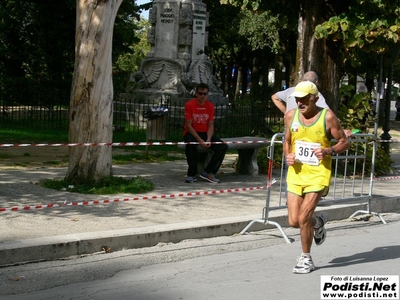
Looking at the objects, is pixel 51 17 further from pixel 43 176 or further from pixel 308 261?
pixel 308 261

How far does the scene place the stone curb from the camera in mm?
8164

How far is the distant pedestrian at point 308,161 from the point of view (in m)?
Answer: 7.92

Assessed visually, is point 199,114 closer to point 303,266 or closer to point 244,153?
point 244,153

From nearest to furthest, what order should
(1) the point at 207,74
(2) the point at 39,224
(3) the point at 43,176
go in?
(2) the point at 39,224
(3) the point at 43,176
(1) the point at 207,74

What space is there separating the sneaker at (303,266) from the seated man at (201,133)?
569 cm

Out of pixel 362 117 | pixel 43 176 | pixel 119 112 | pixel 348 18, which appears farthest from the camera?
pixel 119 112

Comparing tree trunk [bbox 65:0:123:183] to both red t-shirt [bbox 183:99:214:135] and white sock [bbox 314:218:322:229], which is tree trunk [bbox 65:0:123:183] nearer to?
red t-shirt [bbox 183:99:214:135]

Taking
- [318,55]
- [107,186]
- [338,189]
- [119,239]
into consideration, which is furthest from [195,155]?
[119,239]

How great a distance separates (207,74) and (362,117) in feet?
35.3

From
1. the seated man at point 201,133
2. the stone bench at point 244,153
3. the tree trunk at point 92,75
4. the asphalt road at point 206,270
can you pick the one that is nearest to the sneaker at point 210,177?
the seated man at point 201,133

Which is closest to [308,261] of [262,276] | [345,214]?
[262,276]

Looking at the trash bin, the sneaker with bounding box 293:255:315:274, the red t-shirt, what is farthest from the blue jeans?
the sneaker with bounding box 293:255:315:274

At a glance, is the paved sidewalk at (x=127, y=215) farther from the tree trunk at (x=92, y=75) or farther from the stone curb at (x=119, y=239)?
the tree trunk at (x=92, y=75)

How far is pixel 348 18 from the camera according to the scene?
1509cm
